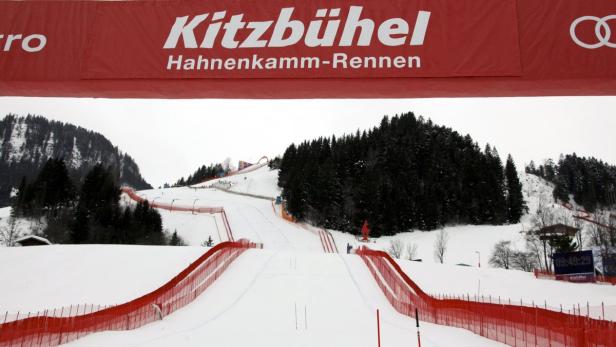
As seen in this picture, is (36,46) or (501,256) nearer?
(36,46)

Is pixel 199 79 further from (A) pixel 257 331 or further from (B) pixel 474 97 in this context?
(A) pixel 257 331

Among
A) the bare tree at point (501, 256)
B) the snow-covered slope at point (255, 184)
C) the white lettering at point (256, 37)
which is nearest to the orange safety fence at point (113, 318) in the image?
the white lettering at point (256, 37)

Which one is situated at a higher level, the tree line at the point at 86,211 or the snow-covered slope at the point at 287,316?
the tree line at the point at 86,211

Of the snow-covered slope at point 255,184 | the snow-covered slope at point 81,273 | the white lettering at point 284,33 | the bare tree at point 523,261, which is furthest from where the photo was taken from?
the snow-covered slope at point 255,184

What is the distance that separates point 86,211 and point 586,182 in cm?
11129

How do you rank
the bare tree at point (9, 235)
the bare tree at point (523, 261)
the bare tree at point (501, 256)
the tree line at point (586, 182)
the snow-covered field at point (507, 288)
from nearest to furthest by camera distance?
the snow-covered field at point (507, 288), the bare tree at point (501, 256), the bare tree at point (523, 261), the bare tree at point (9, 235), the tree line at point (586, 182)

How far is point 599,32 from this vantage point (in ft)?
24.5

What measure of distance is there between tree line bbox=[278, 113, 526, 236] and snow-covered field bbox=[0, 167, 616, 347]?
4189 cm

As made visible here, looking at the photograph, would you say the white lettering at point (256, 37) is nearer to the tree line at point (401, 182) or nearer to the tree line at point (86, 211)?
the tree line at point (86, 211)

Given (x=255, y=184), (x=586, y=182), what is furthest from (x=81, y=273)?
(x=586, y=182)

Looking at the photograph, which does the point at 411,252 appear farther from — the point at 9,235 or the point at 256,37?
the point at 256,37

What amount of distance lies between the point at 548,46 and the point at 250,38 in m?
4.93

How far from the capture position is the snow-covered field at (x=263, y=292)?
10.3m

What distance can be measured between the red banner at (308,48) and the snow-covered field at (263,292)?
5.16 meters
